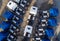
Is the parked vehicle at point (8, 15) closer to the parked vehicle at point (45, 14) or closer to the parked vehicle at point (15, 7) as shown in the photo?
the parked vehicle at point (15, 7)

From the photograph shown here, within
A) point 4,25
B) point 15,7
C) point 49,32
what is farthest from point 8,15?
point 49,32

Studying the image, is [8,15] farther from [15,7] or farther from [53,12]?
[53,12]

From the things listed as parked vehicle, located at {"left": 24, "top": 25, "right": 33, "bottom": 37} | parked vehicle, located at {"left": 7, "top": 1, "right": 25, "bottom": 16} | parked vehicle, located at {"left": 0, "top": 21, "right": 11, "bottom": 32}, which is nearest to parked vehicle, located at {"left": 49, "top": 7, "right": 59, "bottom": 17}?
parked vehicle, located at {"left": 24, "top": 25, "right": 33, "bottom": 37}

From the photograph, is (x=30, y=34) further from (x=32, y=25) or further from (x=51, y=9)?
(x=51, y=9)

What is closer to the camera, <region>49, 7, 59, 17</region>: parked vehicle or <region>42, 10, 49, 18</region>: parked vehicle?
<region>49, 7, 59, 17</region>: parked vehicle

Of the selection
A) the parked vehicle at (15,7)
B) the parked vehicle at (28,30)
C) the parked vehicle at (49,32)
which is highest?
the parked vehicle at (15,7)

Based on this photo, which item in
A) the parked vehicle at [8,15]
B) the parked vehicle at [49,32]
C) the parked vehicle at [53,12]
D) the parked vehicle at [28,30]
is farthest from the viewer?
the parked vehicle at [53,12]

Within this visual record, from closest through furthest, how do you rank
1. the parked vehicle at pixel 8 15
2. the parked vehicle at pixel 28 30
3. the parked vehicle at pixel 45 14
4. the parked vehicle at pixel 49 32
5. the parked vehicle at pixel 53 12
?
the parked vehicle at pixel 49 32
the parked vehicle at pixel 28 30
the parked vehicle at pixel 8 15
the parked vehicle at pixel 53 12
the parked vehicle at pixel 45 14

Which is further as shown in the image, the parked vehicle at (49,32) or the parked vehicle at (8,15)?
the parked vehicle at (8,15)

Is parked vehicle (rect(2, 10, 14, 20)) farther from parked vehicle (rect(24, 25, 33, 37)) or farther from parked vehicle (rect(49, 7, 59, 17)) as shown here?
parked vehicle (rect(49, 7, 59, 17))

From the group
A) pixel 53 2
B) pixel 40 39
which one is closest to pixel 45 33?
pixel 40 39

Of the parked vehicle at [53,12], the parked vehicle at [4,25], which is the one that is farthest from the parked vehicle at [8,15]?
the parked vehicle at [53,12]
